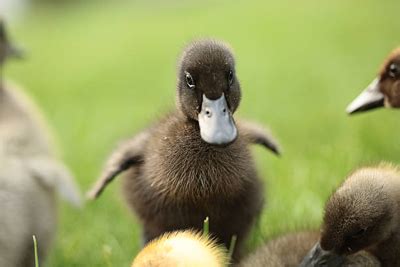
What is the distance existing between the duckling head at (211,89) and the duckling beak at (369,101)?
821mm

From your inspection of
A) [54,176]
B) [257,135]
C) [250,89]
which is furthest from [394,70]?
[250,89]

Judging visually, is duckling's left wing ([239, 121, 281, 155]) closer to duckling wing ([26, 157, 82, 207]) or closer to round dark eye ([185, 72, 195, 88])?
round dark eye ([185, 72, 195, 88])

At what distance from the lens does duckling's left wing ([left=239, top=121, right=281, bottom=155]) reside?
107 inches

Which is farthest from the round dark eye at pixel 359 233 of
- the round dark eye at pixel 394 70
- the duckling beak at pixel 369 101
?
the round dark eye at pixel 394 70

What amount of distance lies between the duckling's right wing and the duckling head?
388 mm

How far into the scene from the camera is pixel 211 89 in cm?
227

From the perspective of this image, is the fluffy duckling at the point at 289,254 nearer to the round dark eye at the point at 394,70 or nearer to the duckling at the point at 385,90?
the duckling at the point at 385,90

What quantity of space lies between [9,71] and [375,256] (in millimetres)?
8218

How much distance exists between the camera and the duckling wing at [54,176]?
3.04 metres

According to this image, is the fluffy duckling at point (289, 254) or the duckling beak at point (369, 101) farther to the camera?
the duckling beak at point (369, 101)

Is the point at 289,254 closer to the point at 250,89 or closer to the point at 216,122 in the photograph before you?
the point at 216,122

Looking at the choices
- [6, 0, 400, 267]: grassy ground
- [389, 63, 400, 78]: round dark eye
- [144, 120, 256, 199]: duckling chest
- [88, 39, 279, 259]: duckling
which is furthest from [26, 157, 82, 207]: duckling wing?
[389, 63, 400, 78]: round dark eye

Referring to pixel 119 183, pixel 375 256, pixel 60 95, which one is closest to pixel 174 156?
pixel 119 183

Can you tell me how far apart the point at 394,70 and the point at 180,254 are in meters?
1.64
